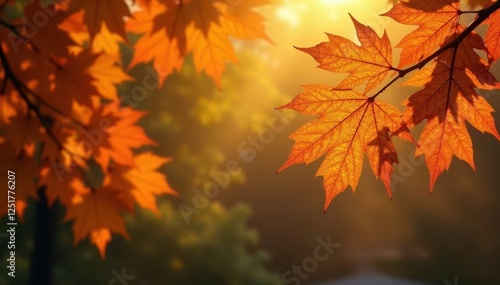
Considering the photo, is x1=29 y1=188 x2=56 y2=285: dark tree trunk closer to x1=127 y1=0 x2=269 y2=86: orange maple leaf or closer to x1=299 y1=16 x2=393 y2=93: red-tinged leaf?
x1=127 y1=0 x2=269 y2=86: orange maple leaf

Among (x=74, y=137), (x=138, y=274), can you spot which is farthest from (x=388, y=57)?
(x=138, y=274)

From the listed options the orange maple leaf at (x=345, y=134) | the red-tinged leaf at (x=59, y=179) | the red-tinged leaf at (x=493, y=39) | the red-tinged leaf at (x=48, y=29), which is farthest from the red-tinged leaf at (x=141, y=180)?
the red-tinged leaf at (x=493, y=39)

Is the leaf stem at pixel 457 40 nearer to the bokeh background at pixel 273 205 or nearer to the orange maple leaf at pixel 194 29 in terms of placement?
the bokeh background at pixel 273 205

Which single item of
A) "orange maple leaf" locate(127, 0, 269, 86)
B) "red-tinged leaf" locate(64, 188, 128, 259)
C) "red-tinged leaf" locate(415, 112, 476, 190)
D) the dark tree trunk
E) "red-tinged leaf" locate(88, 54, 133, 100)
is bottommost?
"red-tinged leaf" locate(415, 112, 476, 190)

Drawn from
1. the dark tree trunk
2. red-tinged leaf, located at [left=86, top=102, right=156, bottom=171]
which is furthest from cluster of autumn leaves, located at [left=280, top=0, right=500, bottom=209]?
the dark tree trunk

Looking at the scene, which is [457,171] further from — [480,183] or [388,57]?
[388,57]

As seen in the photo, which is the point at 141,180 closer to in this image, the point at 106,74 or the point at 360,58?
the point at 106,74
